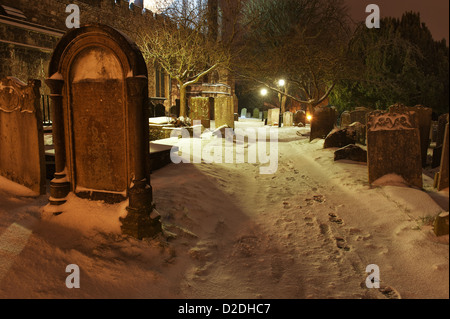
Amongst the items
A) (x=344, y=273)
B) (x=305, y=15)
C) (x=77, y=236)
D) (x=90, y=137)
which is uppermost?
(x=305, y=15)

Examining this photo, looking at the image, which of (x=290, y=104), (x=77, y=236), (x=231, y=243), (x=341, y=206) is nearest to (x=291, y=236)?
(x=231, y=243)

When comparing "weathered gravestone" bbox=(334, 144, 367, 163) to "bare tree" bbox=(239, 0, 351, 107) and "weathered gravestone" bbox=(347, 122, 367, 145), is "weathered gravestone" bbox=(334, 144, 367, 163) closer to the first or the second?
"weathered gravestone" bbox=(347, 122, 367, 145)

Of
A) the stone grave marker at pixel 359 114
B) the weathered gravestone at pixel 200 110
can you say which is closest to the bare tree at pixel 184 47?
the weathered gravestone at pixel 200 110

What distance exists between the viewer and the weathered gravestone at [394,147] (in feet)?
18.7

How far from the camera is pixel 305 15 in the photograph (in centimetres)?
2270

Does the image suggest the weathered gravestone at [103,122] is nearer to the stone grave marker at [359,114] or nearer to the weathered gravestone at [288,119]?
the stone grave marker at [359,114]

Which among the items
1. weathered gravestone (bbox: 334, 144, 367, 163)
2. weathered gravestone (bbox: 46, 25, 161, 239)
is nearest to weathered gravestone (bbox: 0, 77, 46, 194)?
weathered gravestone (bbox: 46, 25, 161, 239)

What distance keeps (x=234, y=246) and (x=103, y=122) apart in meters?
2.40

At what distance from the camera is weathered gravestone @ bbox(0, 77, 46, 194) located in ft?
15.8

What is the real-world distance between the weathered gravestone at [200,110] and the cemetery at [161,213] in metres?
7.73

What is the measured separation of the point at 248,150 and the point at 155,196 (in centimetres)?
641

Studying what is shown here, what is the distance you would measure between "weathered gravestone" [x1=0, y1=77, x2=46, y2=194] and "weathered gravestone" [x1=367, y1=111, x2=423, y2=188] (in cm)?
599

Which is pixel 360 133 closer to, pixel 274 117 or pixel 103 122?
pixel 103 122
